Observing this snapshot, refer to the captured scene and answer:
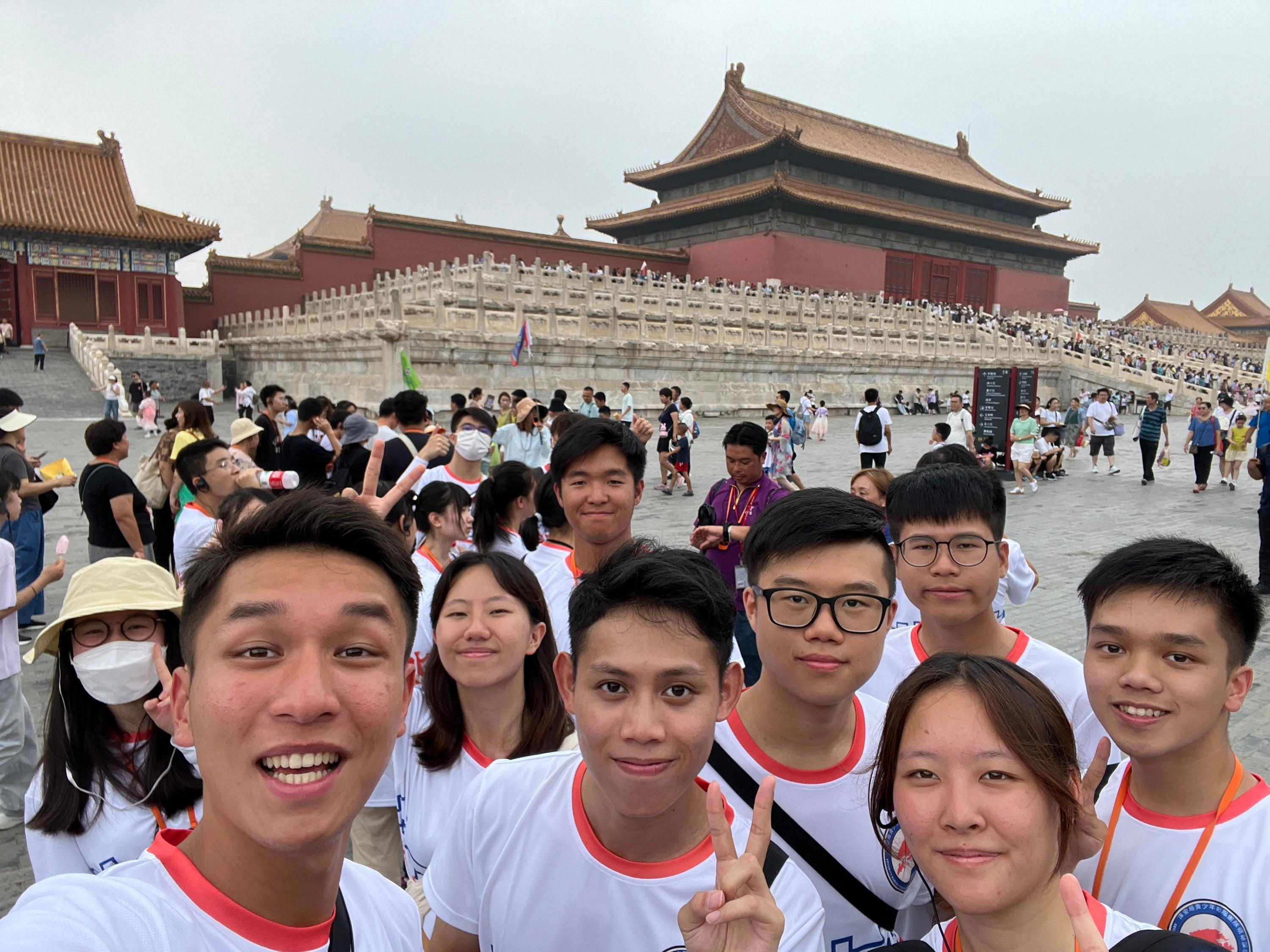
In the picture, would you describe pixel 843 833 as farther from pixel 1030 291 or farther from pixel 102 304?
pixel 1030 291

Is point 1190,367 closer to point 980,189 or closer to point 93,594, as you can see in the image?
point 980,189

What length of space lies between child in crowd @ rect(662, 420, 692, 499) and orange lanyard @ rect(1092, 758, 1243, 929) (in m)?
8.97

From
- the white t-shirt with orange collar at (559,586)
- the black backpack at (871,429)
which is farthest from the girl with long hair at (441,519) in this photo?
the black backpack at (871,429)

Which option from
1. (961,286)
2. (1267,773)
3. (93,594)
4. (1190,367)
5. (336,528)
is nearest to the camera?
(336,528)

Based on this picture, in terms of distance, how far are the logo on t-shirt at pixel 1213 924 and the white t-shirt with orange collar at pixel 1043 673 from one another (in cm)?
50

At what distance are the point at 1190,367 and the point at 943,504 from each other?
3494cm

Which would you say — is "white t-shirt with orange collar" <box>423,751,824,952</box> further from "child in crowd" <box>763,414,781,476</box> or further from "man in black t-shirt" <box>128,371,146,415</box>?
"man in black t-shirt" <box>128,371,146,415</box>

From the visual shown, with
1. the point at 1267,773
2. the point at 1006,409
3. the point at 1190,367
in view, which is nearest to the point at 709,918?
the point at 1267,773

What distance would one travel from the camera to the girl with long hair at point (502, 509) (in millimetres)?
3859

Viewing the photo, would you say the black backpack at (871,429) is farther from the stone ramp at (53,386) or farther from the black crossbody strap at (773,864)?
the stone ramp at (53,386)

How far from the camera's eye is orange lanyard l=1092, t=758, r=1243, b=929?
151 centimetres

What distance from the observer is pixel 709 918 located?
1194 millimetres

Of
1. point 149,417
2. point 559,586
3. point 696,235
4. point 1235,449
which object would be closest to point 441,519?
point 559,586

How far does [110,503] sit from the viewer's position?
470cm
